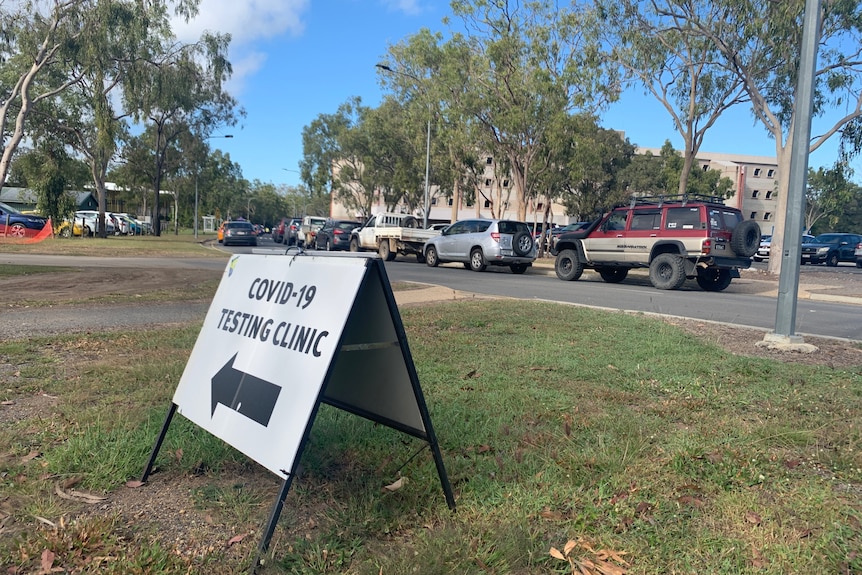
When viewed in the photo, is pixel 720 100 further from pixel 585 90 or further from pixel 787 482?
pixel 787 482

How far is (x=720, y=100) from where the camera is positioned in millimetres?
23156

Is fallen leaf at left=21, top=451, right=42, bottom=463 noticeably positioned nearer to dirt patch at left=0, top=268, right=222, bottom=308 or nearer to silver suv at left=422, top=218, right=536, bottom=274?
dirt patch at left=0, top=268, right=222, bottom=308

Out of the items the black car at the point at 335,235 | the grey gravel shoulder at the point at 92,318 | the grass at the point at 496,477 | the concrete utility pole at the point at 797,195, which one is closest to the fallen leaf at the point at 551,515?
the grass at the point at 496,477

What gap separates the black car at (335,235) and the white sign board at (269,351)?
24.3 m

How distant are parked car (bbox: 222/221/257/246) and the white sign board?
3311 cm

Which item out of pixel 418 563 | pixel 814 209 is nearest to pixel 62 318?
pixel 418 563

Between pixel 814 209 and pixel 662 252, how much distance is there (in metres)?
62.3

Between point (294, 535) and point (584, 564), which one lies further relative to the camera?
Result: point (294, 535)

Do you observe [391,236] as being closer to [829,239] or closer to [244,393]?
[244,393]

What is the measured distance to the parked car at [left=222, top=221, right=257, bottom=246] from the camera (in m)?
35.0

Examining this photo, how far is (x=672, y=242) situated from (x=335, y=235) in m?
15.9

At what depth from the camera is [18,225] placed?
28812 millimetres

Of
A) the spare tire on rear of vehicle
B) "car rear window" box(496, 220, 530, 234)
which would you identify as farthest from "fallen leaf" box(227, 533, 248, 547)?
"car rear window" box(496, 220, 530, 234)

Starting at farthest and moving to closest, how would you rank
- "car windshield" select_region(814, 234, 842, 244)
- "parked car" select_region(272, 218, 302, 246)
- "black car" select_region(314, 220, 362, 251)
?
1. "parked car" select_region(272, 218, 302, 246)
2. "car windshield" select_region(814, 234, 842, 244)
3. "black car" select_region(314, 220, 362, 251)
